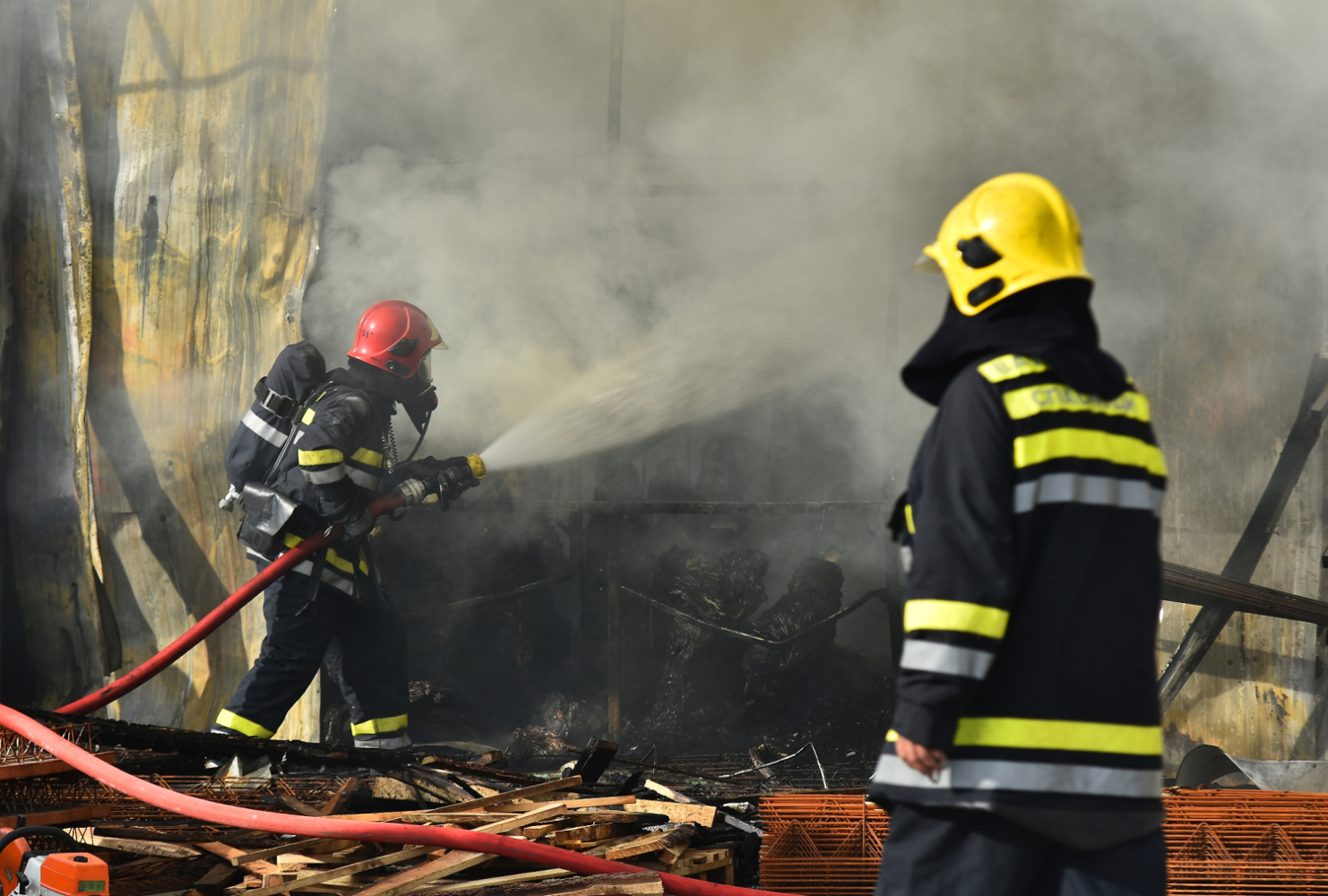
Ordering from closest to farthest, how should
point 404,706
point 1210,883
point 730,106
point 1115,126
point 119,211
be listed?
point 1210,883 → point 404,706 → point 119,211 → point 1115,126 → point 730,106

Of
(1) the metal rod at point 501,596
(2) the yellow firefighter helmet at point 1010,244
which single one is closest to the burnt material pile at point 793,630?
(1) the metal rod at point 501,596

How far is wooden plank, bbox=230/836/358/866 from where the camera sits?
2.74 meters

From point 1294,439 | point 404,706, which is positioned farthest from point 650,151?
point 1294,439

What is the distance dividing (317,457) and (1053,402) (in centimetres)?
338

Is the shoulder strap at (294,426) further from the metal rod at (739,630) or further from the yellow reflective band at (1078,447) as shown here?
the yellow reflective band at (1078,447)

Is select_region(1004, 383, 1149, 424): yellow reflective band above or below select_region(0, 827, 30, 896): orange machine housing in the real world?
above

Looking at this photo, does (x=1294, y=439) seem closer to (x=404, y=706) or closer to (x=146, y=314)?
(x=404, y=706)

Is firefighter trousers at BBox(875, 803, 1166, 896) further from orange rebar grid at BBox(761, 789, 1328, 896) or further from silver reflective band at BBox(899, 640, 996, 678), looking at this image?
orange rebar grid at BBox(761, 789, 1328, 896)

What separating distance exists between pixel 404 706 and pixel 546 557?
1465mm

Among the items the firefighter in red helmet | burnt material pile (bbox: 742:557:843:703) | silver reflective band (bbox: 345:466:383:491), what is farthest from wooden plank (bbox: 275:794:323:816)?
burnt material pile (bbox: 742:557:843:703)

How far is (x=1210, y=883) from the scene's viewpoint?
3.08m

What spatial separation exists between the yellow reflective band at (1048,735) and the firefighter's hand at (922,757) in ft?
0.21

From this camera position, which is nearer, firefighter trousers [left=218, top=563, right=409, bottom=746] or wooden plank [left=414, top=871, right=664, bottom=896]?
wooden plank [left=414, top=871, right=664, bottom=896]

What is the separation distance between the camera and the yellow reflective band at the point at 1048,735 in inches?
71.4
